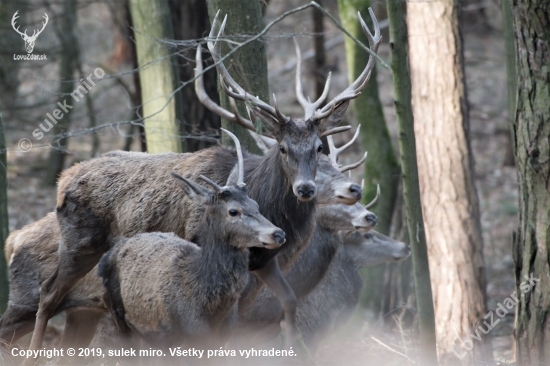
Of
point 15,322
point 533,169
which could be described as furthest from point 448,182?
point 15,322

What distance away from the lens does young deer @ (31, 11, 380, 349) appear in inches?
261

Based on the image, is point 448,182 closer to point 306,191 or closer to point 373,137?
point 306,191

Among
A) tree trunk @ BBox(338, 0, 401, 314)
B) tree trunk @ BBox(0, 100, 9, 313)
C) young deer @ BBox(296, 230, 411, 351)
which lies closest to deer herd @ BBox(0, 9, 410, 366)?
tree trunk @ BBox(0, 100, 9, 313)

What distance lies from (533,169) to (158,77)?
5.55 meters

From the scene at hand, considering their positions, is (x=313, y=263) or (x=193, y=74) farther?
(x=193, y=74)

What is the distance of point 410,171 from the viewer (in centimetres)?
876

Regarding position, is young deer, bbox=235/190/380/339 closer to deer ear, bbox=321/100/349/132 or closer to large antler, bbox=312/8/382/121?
deer ear, bbox=321/100/349/132

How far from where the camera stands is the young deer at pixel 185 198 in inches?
261

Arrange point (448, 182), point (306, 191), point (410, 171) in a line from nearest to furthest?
point (306, 191) → point (448, 182) → point (410, 171)

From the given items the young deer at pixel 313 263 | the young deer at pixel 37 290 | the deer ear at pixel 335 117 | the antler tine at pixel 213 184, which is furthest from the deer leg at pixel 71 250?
the deer ear at pixel 335 117

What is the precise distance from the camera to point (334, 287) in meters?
9.63

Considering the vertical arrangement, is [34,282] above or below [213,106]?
below

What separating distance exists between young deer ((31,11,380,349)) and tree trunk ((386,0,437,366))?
141 centimetres

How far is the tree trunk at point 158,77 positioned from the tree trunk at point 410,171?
2794 mm
